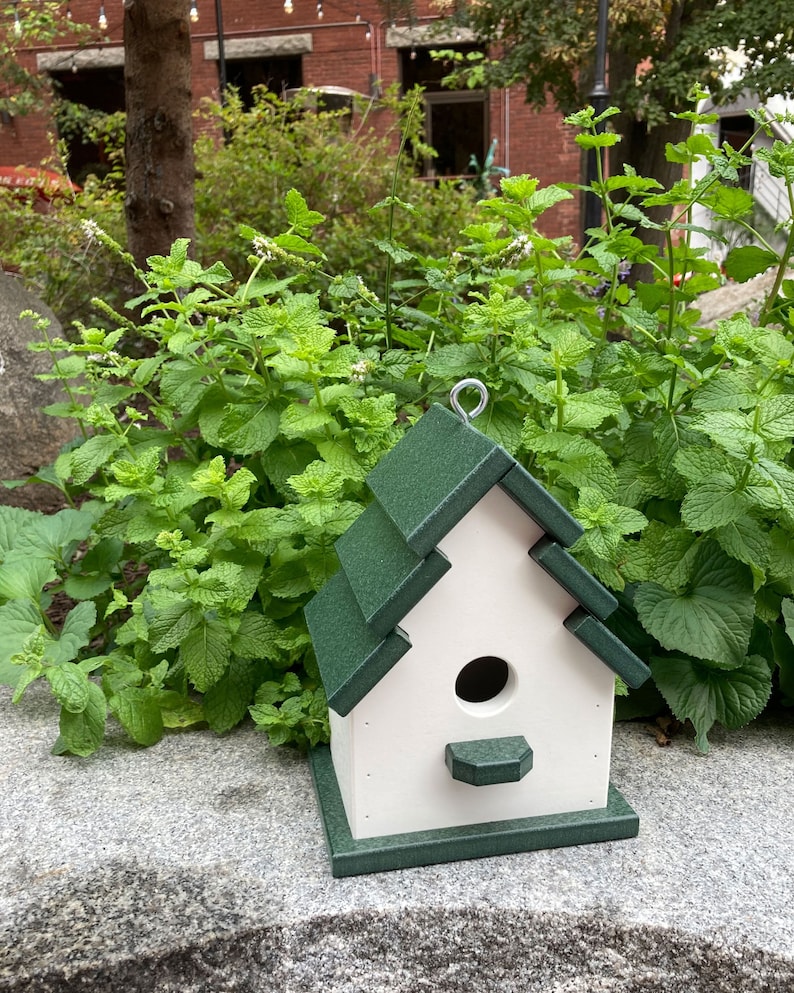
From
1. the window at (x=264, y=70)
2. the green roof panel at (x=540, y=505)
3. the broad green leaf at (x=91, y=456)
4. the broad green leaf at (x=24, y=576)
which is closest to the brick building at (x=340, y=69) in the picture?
the window at (x=264, y=70)

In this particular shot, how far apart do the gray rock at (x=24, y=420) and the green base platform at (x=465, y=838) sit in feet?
7.03

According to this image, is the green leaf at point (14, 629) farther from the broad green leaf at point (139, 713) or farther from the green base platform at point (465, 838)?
the green base platform at point (465, 838)

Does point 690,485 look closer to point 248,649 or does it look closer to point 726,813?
point 726,813

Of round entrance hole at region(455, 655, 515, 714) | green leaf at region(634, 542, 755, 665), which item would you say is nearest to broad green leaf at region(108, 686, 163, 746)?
round entrance hole at region(455, 655, 515, 714)

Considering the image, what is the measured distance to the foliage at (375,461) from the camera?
1989 millimetres

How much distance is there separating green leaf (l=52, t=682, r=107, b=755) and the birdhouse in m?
0.60

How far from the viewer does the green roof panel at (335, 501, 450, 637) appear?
1.51 metres

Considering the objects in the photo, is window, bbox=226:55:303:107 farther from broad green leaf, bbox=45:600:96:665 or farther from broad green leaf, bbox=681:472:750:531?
broad green leaf, bbox=681:472:750:531

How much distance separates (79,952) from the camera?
1.50m

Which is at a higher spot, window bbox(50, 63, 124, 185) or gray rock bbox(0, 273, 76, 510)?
window bbox(50, 63, 124, 185)

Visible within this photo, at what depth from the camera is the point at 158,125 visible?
388 centimetres

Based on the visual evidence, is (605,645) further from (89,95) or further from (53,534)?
(89,95)

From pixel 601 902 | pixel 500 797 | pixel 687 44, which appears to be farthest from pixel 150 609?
pixel 687 44

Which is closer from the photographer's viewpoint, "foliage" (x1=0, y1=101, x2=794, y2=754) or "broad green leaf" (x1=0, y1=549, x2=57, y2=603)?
"foliage" (x1=0, y1=101, x2=794, y2=754)
